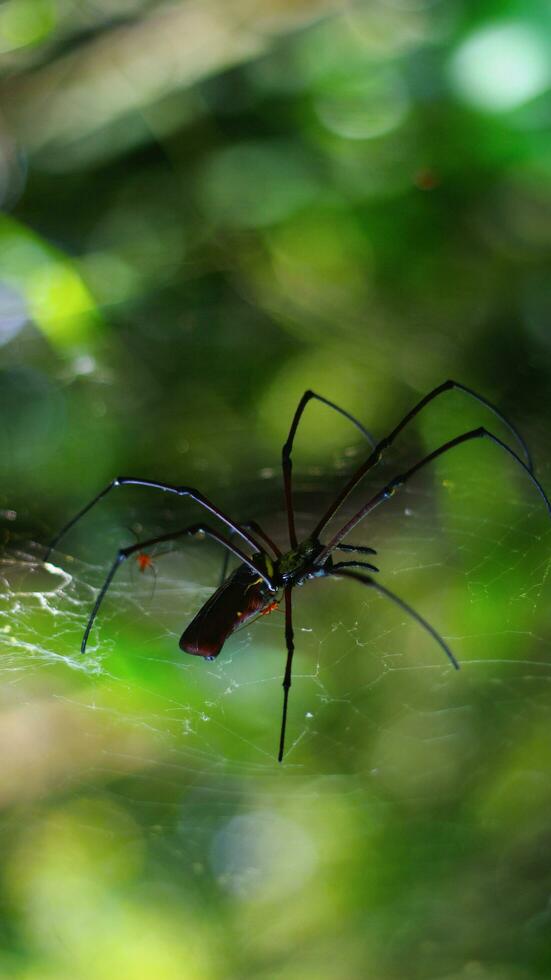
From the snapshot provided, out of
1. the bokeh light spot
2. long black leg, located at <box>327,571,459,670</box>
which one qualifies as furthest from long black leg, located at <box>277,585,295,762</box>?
the bokeh light spot

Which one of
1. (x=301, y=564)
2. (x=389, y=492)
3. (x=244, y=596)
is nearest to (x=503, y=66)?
(x=389, y=492)

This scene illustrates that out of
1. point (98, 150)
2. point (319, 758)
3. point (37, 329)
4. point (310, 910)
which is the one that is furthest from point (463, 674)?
point (98, 150)

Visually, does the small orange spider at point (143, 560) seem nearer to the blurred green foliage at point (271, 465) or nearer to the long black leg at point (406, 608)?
the blurred green foliage at point (271, 465)

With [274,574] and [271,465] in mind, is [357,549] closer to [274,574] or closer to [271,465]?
[274,574]

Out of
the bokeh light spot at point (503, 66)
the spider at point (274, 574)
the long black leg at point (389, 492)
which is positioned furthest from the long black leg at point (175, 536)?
the bokeh light spot at point (503, 66)

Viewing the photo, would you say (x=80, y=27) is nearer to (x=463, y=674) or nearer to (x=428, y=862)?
(x=463, y=674)

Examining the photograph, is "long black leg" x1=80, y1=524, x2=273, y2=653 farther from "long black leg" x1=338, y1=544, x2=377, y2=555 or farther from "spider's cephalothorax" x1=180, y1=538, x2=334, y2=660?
"long black leg" x1=338, y1=544, x2=377, y2=555
